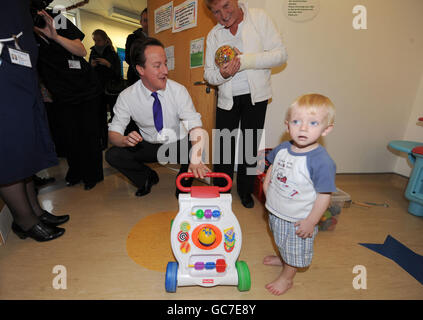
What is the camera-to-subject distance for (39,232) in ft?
3.92

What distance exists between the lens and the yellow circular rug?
44.0 inches

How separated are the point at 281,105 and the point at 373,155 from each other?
1.25 metres

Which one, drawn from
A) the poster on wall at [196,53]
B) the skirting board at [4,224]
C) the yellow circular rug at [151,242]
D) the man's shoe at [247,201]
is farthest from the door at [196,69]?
the skirting board at [4,224]

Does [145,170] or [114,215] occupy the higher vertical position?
[145,170]

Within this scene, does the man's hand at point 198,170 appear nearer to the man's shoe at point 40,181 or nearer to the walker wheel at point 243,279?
the walker wheel at point 243,279

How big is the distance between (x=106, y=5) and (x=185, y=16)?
482cm

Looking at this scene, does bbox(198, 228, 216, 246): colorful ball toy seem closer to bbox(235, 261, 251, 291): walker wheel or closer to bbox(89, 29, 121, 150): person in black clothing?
bbox(235, 261, 251, 291): walker wheel

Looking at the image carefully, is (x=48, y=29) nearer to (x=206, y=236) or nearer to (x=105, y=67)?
(x=206, y=236)

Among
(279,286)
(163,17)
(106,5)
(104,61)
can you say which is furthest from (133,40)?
(106,5)

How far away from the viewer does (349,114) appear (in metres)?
2.29

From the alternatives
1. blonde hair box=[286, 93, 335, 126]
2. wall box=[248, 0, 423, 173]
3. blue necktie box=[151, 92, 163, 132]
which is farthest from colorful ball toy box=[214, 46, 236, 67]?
wall box=[248, 0, 423, 173]

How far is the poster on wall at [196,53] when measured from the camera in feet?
5.83
